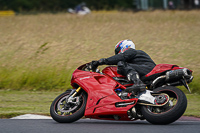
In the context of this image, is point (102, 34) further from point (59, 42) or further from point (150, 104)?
point (150, 104)

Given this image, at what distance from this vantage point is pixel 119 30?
2133cm

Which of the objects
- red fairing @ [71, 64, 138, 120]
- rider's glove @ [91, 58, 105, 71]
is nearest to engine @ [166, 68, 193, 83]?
red fairing @ [71, 64, 138, 120]

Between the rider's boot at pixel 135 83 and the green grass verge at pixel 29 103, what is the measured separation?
1.93 m

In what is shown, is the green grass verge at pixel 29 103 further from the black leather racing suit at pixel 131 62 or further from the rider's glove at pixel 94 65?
the black leather racing suit at pixel 131 62

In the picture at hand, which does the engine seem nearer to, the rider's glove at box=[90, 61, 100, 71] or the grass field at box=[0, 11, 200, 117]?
the rider's glove at box=[90, 61, 100, 71]

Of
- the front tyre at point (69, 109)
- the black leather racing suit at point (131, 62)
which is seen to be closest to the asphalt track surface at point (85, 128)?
the front tyre at point (69, 109)

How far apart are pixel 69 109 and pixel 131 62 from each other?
139 centimetres

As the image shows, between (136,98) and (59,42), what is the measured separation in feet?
40.5

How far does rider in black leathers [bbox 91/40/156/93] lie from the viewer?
6.62 m

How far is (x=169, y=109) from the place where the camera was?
6.25 metres

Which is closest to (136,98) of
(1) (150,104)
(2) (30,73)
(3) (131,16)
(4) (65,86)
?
(1) (150,104)

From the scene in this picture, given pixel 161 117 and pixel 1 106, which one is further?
pixel 1 106

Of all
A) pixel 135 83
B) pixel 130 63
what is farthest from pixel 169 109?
pixel 130 63

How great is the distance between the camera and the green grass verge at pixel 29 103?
8336 mm
